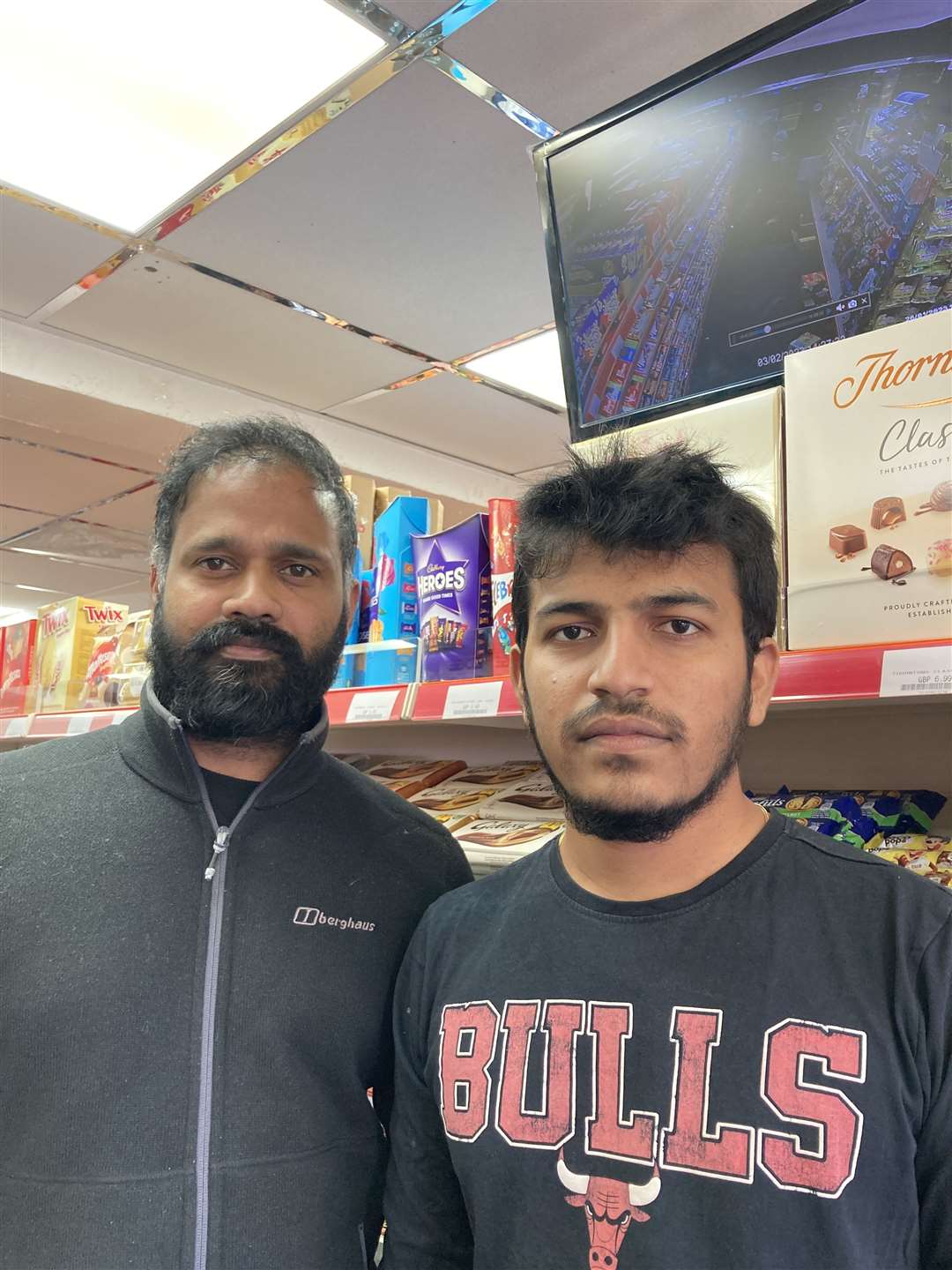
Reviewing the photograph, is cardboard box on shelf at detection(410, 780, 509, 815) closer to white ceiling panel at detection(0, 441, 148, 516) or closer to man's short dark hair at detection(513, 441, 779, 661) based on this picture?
man's short dark hair at detection(513, 441, 779, 661)

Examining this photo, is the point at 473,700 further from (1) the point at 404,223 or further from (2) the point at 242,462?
(1) the point at 404,223

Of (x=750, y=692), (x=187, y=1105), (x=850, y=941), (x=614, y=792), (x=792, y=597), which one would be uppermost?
(x=792, y=597)

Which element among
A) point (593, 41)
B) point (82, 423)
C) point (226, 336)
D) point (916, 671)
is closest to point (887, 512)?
point (916, 671)

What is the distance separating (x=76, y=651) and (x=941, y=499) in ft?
10.0

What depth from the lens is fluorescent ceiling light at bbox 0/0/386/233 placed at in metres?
2.32

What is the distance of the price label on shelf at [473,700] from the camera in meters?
1.53

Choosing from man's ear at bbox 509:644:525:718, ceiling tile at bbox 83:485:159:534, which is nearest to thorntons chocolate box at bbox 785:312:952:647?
man's ear at bbox 509:644:525:718

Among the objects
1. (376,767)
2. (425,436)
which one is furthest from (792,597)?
(425,436)

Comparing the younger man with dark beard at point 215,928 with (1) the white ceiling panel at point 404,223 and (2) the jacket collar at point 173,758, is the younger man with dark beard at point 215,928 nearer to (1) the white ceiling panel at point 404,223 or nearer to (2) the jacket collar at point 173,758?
(2) the jacket collar at point 173,758

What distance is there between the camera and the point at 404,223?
10.3 feet

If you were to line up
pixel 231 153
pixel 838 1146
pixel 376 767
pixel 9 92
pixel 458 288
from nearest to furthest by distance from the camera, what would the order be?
pixel 838 1146 < pixel 376 767 < pixel 9 92 < pixel 231 153 < pixel 458 288

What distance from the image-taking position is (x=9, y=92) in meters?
2.62

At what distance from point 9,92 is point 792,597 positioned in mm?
2626

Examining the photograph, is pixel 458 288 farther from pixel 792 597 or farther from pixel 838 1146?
pixel 838 1146
